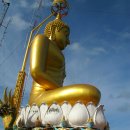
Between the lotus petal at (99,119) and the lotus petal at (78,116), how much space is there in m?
0.24

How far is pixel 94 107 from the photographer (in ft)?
24.8

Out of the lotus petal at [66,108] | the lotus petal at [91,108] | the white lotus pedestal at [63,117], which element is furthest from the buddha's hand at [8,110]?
the lotus petal at [91,108]

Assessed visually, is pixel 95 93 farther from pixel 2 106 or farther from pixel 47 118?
pixel 2 106

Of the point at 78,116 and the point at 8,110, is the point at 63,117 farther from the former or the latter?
the point at 8,110

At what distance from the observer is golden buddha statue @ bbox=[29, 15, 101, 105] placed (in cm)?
774

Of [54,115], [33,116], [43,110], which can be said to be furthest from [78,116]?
[33,116]

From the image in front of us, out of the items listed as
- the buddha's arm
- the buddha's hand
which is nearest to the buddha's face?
the buddha's arm

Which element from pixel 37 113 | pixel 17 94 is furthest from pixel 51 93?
pixel 17 94

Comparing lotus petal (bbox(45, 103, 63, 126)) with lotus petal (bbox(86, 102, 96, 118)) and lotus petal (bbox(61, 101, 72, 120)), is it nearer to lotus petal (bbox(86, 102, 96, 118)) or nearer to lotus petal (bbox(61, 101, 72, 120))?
lotus petal (bbox(61, 101, 72, 120))

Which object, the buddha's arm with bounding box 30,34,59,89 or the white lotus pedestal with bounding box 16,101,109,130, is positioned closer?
the white lotus pedestal with bounding box 16,101,109,130

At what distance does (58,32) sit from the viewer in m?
10.5

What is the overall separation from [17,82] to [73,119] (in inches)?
233

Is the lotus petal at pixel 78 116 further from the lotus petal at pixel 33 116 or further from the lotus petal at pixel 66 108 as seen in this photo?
Answer: the lotus petal at pixel 33 116

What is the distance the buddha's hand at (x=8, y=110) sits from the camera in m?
8.35
